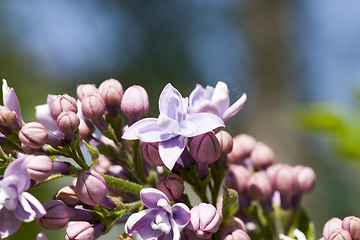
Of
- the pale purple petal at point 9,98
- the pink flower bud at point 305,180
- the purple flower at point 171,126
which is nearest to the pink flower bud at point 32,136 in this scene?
the pale purple petal at point 9,98

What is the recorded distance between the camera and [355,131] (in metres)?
2.10

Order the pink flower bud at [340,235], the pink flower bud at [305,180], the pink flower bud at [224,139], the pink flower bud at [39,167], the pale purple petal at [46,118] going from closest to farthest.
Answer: the pink flower bud at [39,167] → the pink flower bud at [340,235] → the pink flower bud at [224,139] → the pale purple petal at [46,118] → the pink flower bud at [305,180]

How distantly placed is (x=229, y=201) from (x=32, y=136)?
654 millimetres

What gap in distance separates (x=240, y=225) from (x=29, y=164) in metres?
0.72

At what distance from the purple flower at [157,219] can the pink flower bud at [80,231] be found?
0.17 m

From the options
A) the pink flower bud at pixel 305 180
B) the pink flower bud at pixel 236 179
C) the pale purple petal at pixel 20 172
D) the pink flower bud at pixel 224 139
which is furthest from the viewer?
the pink flower bud at pixel 305 180

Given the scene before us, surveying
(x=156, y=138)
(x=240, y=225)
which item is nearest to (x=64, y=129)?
(x=156, y=138)

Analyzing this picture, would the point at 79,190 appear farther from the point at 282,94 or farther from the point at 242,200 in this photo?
the point at 282,94

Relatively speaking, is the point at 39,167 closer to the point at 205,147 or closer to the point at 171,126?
the point at 171,126

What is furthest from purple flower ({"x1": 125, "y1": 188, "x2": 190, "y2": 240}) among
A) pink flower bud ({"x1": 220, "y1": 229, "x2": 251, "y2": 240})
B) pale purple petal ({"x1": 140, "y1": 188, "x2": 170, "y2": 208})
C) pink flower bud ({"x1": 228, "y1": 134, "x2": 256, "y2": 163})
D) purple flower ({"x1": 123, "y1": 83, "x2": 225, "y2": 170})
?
pink flower bud ({"x1": 228, "y1": 134, "x2": 256, "y2": 163})

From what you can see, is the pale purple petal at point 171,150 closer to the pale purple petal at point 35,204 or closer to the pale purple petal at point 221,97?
the pale purple petal at point 221,97

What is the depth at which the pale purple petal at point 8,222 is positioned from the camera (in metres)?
0.99

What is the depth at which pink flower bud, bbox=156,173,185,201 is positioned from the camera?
3.91ft

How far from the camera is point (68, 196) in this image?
1.22 metres
